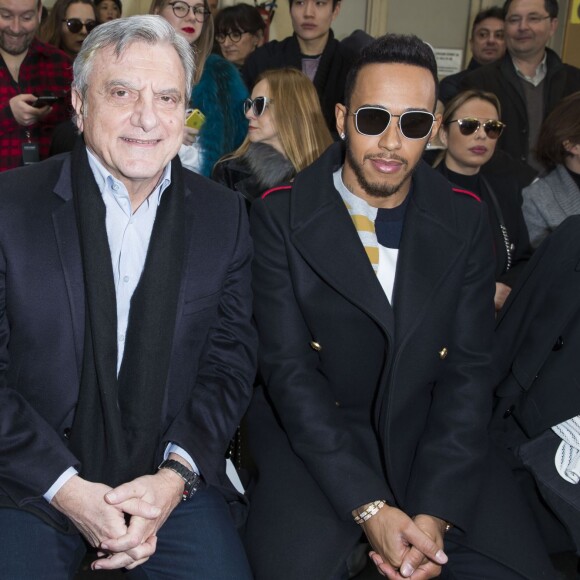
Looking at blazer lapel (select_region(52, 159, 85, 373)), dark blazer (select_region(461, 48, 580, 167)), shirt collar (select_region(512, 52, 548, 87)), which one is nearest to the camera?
blazer lapel (select_region(52, 159, 85, 373))

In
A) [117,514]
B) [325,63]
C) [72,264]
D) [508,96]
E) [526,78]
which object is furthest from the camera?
[526,78]

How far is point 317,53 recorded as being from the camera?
4637 mm

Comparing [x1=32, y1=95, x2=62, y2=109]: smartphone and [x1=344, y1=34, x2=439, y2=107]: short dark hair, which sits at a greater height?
[x1=344, y1=34, x2=439, y2=107]: short dark hair

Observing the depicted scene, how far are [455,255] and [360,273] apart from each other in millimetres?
306

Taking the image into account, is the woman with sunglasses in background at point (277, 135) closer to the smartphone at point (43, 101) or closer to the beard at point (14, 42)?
the smartphone at point (43, 101)

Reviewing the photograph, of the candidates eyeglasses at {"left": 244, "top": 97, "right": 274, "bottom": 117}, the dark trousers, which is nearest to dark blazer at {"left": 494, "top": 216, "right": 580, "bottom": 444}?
the dark trousers

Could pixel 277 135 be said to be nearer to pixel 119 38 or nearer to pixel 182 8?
pixel 182 8

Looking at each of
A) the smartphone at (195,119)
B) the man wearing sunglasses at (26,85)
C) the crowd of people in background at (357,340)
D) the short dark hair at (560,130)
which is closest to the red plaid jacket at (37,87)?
the man wearing sunglasses at (26,85)

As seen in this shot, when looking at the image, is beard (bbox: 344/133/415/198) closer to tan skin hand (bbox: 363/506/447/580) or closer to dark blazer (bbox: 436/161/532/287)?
tan skin hand (bbox: 363/506/447/580)

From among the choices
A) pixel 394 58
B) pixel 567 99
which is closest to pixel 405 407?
pixel 394 58

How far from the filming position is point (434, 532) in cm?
208

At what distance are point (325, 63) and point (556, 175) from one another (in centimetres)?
166

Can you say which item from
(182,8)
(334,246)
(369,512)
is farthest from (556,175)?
(369,512)

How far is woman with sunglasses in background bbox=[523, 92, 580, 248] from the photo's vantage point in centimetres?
341
